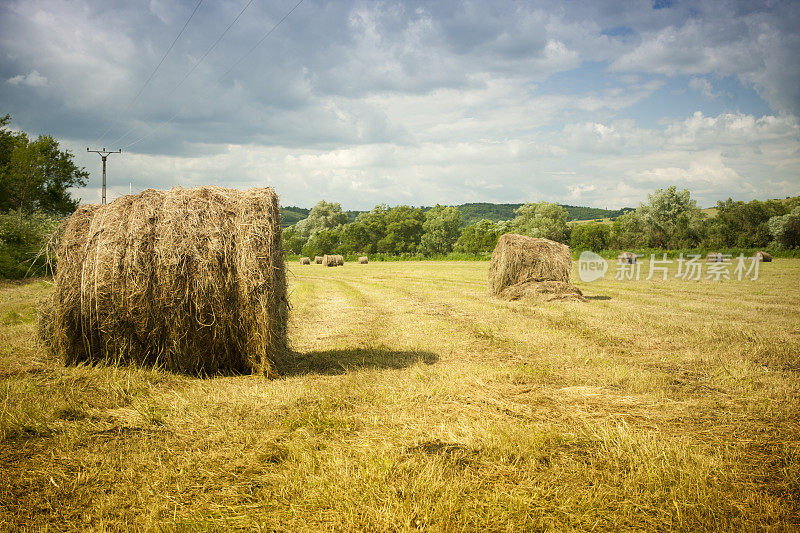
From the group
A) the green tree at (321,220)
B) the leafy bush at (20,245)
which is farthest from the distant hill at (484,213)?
the leafy bush at (20,245)

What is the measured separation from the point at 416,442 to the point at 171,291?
3.94 metres

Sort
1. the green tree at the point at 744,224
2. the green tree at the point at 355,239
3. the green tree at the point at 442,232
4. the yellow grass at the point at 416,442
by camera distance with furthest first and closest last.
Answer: the green tree at the point at 355,239
the green tree at the point at 442,232
the green tree at the point at 744,224
the yellow grass at the point at 416,442

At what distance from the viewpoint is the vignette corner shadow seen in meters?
6.71

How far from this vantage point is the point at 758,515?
312 centimetres

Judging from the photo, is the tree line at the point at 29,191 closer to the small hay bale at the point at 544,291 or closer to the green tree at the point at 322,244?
the small hay bale at the point at 544,291

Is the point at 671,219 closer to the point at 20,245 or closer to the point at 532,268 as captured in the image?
the point at 532,268

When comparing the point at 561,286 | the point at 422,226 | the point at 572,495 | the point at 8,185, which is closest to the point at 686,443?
the point at 572,495

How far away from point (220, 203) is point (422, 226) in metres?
84.0

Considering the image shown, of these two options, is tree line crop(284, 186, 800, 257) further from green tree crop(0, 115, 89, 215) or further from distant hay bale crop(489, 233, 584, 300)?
distant hay bale crop(489, 233, 584, 300)

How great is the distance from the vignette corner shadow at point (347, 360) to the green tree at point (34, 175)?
31.7 m

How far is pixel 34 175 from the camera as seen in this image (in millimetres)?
33344

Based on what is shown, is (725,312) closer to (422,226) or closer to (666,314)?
(666,314)

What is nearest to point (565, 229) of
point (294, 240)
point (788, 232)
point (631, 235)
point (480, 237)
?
point (480, 237)

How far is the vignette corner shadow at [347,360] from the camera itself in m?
6.71
